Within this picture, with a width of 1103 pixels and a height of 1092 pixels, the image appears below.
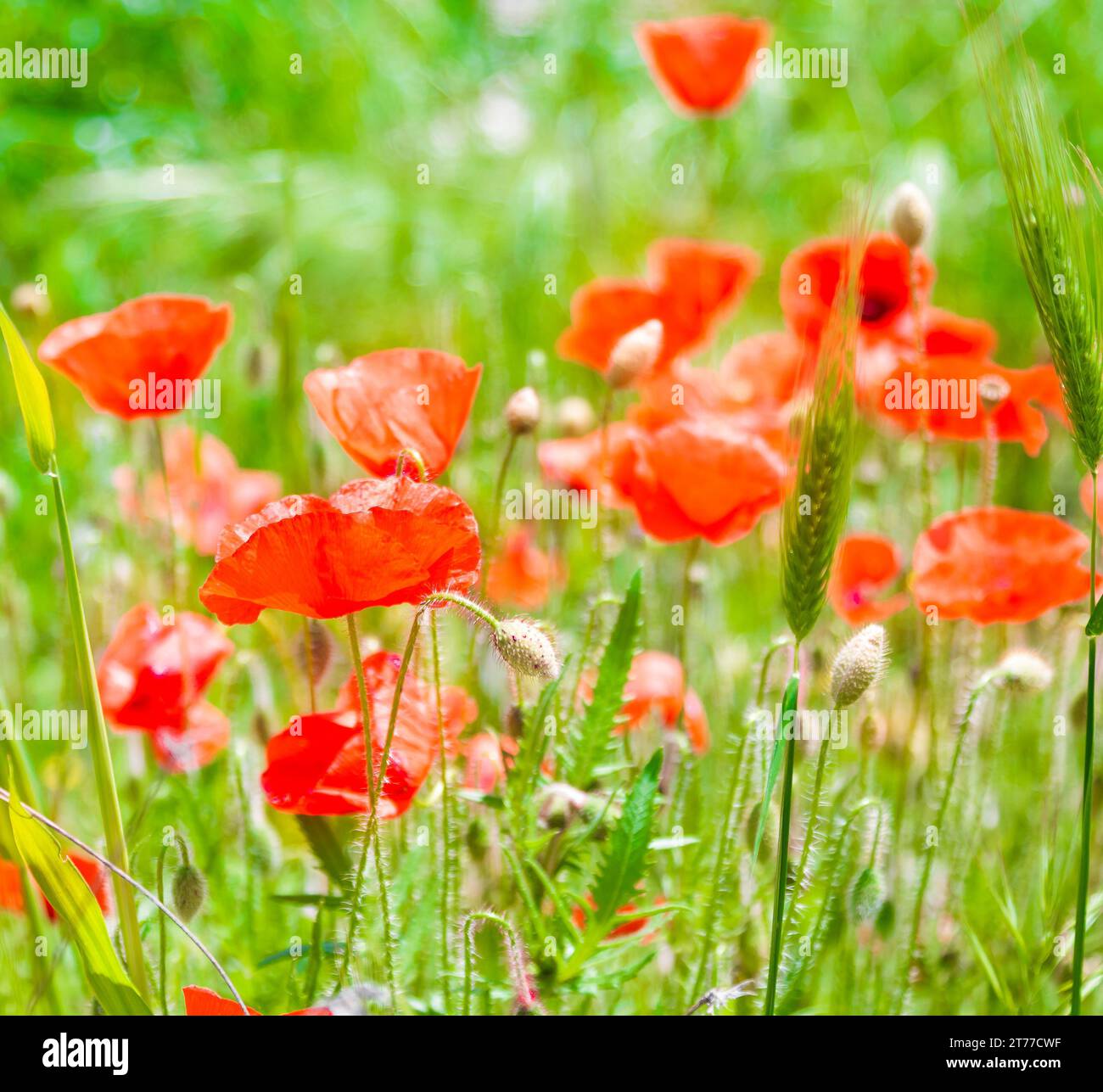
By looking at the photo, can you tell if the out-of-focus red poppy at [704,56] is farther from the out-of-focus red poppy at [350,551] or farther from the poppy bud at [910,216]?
the out-of-focus red poppy at [350,551]

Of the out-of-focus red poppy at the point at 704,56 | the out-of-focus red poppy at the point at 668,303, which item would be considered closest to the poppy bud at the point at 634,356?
the out-of-focus red poppy at the point at 668,303

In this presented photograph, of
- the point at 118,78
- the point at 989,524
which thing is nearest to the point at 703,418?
the point at 989,524

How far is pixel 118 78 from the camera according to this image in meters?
3.60

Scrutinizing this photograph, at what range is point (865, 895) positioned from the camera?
1.09 meters

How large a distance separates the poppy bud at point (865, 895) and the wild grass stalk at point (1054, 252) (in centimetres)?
19

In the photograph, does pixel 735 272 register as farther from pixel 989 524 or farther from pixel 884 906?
pixel 884 906

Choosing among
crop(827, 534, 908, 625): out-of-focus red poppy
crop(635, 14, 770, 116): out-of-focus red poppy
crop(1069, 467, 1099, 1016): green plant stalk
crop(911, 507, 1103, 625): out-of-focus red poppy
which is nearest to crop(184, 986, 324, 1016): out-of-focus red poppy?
crop(1069, 467, 1099, 1016): green plant stalk

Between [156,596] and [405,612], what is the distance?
0.40 m

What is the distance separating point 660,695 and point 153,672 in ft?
1.47

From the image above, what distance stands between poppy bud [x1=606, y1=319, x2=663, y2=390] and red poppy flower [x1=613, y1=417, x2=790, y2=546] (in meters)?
0.06

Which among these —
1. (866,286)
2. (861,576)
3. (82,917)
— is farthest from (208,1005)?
(866,286)

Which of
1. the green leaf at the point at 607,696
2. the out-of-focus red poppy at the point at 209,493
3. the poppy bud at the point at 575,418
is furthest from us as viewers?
the poppy bud at the point at 575,418

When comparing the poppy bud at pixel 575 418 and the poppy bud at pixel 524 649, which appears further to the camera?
the poppy bud at pixel 575 418

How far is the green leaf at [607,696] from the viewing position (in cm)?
103
